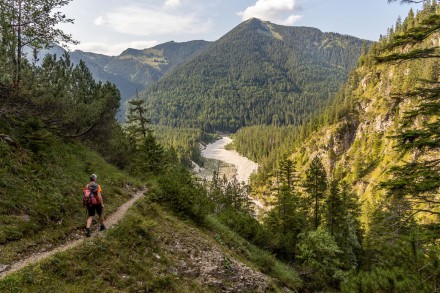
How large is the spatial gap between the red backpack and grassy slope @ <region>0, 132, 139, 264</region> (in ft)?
4.16

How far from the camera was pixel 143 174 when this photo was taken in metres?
32.7

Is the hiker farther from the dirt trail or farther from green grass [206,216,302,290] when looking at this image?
green grass [206,216,302,290]

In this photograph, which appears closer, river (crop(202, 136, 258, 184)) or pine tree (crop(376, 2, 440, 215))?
pine tree (crop(376, 2, 440, 215))

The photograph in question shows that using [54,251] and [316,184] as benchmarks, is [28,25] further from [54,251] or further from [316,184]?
[316,184]

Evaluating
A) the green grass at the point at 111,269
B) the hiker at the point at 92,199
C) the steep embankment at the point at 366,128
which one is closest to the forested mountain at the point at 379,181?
the steep embankment at the point at 366,128

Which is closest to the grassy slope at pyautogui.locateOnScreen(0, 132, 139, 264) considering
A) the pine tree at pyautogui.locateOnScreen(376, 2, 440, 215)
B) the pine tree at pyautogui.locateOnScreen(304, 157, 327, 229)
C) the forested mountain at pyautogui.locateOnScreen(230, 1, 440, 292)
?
the forested mountain at pyautogui.locateOnScreen(230, 1, 440, 292)

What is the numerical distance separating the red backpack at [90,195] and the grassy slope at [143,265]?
1727 millimetres

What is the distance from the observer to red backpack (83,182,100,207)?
1288cm

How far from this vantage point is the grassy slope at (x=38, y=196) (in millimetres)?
10777

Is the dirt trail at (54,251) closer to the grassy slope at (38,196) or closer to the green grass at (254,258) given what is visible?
the grassy slope at (38,196)

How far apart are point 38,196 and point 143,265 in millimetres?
6272

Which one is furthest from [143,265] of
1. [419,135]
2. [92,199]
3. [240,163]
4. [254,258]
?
[240,163]

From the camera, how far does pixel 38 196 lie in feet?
44.0

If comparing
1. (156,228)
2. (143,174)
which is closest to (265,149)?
(143,174)
